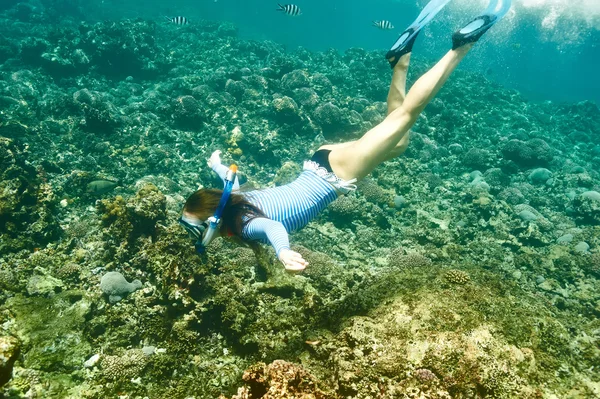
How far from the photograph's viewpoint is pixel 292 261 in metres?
2.45

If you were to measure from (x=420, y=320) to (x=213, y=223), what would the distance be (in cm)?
223

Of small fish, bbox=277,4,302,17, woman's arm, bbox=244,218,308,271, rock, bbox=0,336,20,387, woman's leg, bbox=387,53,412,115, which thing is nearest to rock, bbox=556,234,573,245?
woman's leg, bbox=387,53,412,115

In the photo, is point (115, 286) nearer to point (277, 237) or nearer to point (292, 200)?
point (292, 200)

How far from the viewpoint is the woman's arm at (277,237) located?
243 centimetres

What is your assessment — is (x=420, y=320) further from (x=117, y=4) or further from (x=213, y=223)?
(x=117, y=4)

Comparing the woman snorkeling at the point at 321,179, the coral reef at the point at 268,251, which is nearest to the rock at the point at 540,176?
the coral reef at the point at 268,251

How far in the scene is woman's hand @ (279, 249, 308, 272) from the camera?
239 centimetres

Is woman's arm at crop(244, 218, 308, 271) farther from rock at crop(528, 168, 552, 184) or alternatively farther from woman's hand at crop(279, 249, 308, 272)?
rock at crop(528, 168, 552, 184)

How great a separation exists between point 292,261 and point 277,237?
0.34 metres

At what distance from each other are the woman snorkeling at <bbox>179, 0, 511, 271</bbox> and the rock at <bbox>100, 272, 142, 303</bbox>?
2.73 m

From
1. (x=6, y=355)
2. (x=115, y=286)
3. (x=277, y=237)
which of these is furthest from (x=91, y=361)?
(x=277, y=237)

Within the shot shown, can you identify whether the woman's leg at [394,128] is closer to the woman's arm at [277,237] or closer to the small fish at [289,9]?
the woman's arm at [277,237]

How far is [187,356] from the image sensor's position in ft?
13.2

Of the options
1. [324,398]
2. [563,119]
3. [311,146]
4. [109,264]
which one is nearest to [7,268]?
[109,264]
